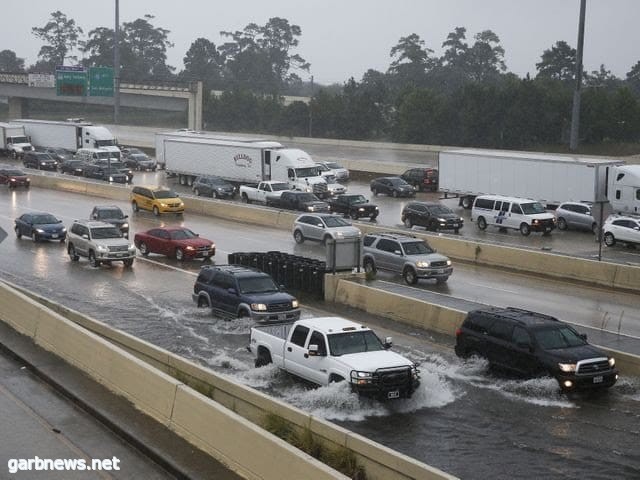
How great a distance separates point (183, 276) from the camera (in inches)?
1404

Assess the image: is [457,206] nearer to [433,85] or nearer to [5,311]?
[5,311]

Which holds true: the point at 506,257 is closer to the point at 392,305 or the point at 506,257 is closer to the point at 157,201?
the point at 392,305

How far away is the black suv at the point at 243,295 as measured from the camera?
27.2 m

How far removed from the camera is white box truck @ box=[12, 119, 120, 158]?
82062 millimetres

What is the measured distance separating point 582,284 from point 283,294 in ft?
39.7

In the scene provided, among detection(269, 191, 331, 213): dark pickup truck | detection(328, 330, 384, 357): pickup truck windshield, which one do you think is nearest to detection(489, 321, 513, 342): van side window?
detection(328, 330, 384, 357): pickup truck windshield

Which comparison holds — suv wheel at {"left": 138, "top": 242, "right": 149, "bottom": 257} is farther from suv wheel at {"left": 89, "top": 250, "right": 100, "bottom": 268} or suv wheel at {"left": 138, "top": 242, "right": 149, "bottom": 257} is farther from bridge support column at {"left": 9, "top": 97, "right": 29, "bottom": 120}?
bridge support column at {"left": 9, "top": 97, "right": 29, "bottom": 120}

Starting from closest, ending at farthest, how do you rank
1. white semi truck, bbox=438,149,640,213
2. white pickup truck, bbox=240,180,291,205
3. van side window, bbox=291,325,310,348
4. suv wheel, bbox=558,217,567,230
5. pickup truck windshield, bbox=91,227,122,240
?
van side window, bbox=291,325,310,348 < pickup truck windshield, bbox=91,227,122,240 < suv wheel, bbox=558,217,567,230 < white semi truck, bbox=438,149,640,213 < white pickup truck, bbox=240,180,291,205

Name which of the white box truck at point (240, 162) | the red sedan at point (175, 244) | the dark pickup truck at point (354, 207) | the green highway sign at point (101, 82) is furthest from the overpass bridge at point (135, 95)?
the red sedan at point (175, 244)

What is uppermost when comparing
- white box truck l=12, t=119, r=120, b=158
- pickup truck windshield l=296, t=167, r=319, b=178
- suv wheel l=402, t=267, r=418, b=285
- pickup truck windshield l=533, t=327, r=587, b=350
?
white box truck l=12, t=119, r=120, b=158

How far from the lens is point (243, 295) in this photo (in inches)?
1089

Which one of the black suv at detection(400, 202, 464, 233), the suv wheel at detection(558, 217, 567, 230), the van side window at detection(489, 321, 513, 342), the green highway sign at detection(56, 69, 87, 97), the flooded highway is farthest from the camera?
the green highway sign at detection(56, 69, 87, 97)

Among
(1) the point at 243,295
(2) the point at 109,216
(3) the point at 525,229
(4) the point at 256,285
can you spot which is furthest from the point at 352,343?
(3) the point at 525,229

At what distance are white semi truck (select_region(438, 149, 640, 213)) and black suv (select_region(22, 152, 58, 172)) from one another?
32.2m
